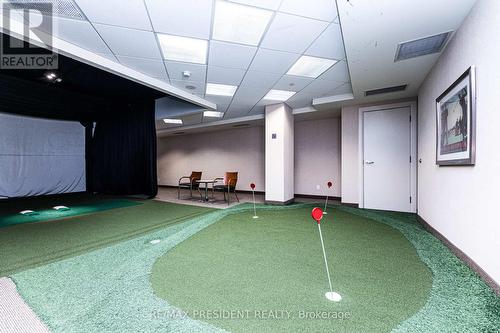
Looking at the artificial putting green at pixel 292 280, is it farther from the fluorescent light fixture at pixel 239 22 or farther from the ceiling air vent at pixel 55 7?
the ceiling air vent at pixel 55 7

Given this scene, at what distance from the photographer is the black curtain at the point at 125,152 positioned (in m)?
6.36

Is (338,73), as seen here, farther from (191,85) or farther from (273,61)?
(191,85)

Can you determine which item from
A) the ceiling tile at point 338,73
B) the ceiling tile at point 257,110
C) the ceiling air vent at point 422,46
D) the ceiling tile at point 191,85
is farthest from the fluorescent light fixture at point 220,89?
the ceiling air vent at point 422,46

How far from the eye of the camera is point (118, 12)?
2.18 meters

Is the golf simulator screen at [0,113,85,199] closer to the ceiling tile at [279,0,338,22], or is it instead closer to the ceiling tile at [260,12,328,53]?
the ceiling tile at [260,12,328,53]

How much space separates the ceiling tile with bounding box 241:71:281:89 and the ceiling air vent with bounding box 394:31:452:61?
1780 millimetres

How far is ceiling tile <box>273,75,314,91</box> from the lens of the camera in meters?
3.85

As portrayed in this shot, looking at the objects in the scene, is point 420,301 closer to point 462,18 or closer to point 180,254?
point 180,254

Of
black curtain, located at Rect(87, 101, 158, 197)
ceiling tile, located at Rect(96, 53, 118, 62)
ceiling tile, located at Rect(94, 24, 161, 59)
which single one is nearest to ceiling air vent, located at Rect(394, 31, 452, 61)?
ceiling tile, located at Rect(94, 24, 161, 59)

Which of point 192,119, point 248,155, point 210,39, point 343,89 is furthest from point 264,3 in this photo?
point 248,155

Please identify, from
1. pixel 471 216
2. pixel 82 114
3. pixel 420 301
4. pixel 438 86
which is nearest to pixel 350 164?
pixel 438 86

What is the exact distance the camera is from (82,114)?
7.31 meters

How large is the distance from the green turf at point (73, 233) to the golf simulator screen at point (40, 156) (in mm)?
4607

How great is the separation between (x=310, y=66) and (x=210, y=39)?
5.43 ft
